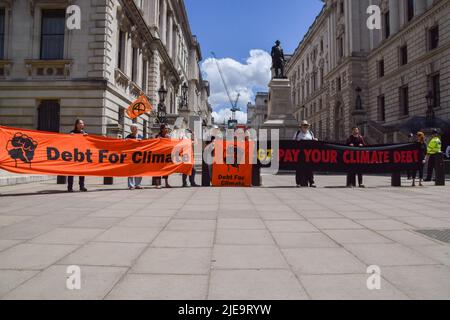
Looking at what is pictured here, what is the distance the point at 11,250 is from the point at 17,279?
3.39 feet

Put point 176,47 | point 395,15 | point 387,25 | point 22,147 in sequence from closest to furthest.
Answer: point 22,147
point 395,15
point 387,25
point 176,47

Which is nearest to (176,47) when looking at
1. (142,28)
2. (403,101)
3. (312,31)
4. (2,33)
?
(142,28)

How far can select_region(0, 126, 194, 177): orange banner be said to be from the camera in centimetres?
879

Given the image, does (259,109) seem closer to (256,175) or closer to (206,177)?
(256,175)

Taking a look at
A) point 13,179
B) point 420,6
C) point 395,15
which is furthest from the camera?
point 395,15

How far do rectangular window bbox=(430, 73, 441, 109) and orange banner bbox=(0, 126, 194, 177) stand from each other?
2558cm

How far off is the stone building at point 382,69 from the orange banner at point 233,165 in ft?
61.4

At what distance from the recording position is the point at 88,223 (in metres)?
5.07

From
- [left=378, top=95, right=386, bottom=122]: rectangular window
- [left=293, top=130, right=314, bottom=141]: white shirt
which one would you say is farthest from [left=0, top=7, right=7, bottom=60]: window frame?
[left=378, top=95, right=386, bottom=122]: rectangular window

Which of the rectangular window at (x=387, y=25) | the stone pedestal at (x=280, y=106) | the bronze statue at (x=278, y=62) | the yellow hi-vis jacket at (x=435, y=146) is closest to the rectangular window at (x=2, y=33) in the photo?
the stone pedestal at (x=280, y=106)

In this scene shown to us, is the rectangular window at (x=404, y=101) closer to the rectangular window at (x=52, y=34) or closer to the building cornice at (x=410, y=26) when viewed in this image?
the building cornice at (x=410, y=26)

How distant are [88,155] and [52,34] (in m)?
14.6

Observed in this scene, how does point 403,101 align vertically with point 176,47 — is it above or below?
below

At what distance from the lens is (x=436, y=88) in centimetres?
2812
